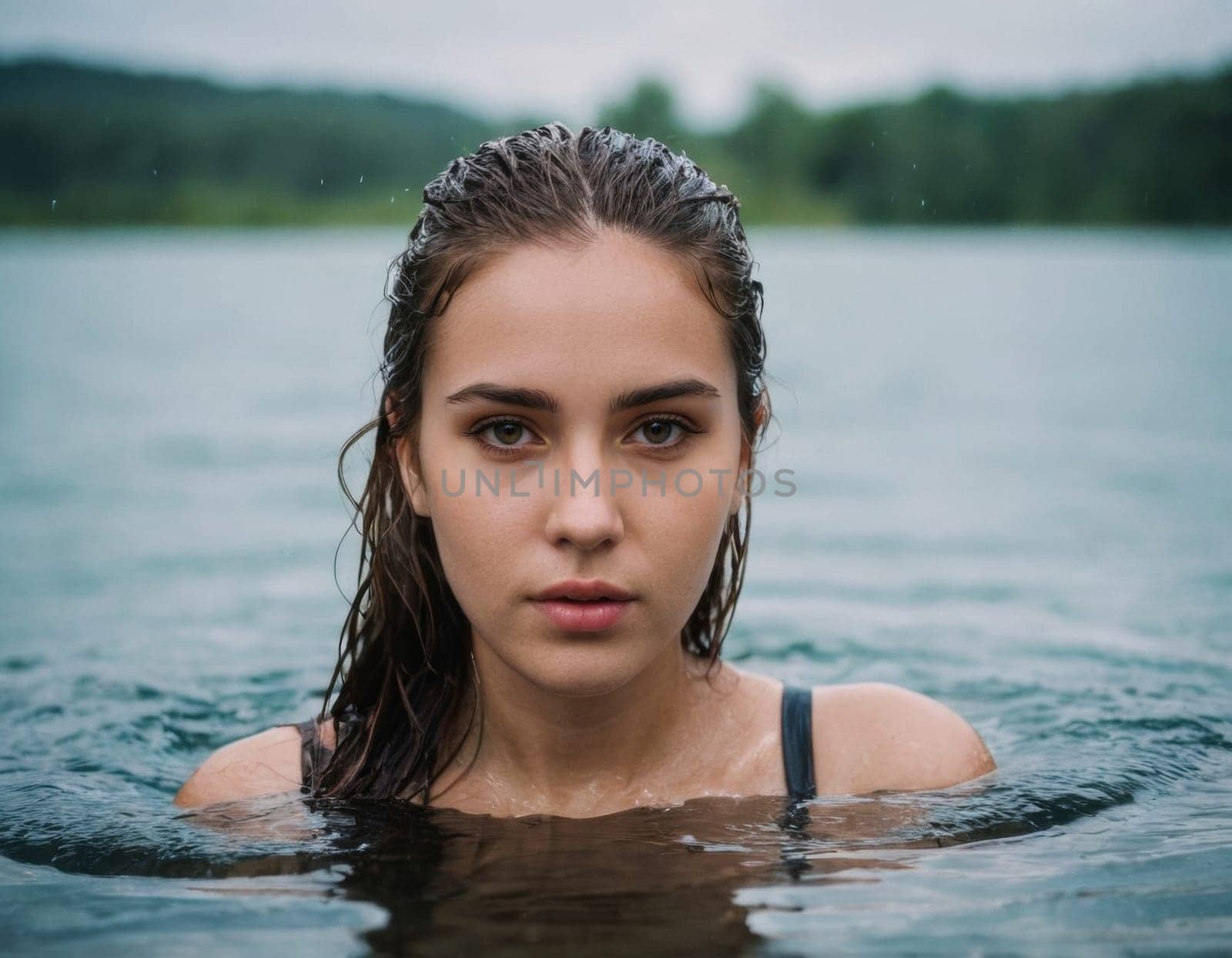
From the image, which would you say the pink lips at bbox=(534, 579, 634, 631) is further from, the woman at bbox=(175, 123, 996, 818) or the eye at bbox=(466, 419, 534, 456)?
the eye at bbox=(466, 419, 534, 456)

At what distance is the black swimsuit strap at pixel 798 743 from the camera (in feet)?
10.9

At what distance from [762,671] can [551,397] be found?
3337 mm

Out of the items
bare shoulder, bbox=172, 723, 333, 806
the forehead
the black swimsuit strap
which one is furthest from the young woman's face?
bare shoulder, bbox=172, 723, 333, 806

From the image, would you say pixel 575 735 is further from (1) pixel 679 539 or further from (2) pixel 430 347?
(2) pixel 430 347

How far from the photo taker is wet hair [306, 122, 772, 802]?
290 cm

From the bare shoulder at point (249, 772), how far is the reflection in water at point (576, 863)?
5 cm

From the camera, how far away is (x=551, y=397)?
→ 106 inches

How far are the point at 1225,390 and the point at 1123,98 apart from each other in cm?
3095

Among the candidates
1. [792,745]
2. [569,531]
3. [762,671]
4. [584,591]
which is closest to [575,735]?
[792,745]

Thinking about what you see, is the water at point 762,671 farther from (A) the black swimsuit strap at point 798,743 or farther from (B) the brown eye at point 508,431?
(B) the brown eye at point 508,431

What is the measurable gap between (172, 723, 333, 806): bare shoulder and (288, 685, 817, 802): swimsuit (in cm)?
2

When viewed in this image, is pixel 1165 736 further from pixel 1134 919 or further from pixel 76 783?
pixel 76 783

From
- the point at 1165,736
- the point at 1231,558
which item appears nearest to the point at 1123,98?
the point at 1231,558

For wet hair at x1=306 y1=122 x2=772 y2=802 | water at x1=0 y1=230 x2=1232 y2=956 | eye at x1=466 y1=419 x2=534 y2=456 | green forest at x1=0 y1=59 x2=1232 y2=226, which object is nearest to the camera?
water at x1=0 y1=230 x2=1232 y2=956
